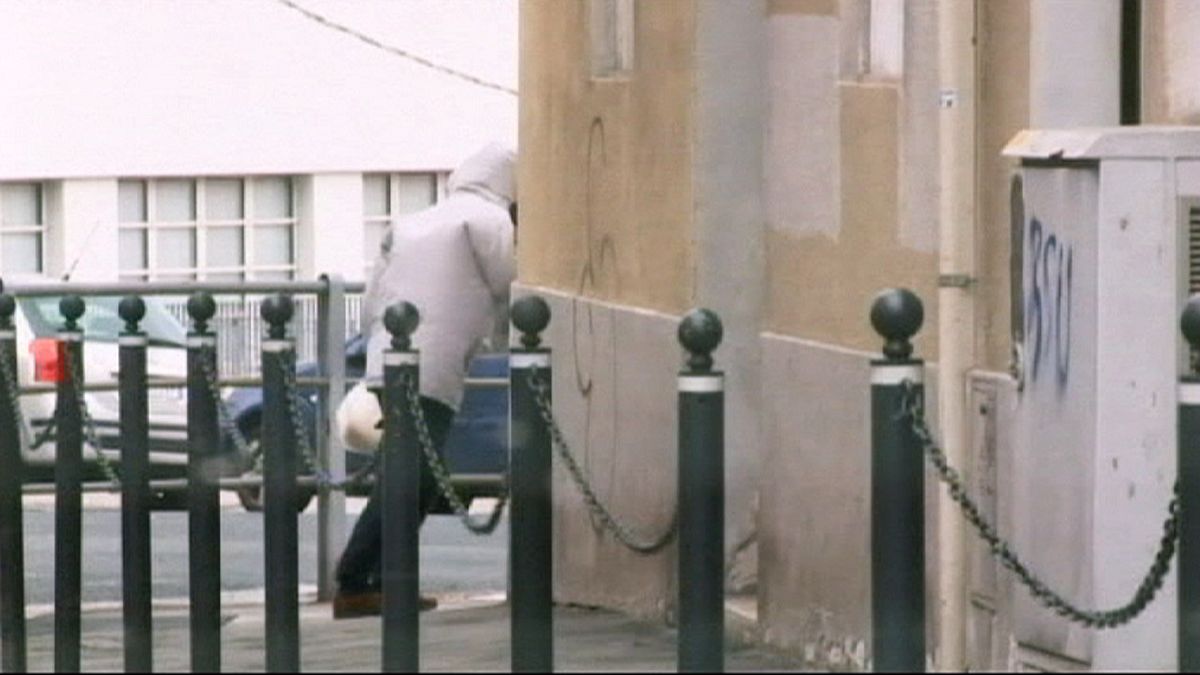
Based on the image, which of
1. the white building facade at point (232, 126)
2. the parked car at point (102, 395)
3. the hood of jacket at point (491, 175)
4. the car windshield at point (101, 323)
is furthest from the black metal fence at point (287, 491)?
the white building facade at point (232, 126)

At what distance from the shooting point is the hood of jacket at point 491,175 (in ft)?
52.3

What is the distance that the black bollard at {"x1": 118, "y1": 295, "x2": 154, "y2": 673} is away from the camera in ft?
41.5

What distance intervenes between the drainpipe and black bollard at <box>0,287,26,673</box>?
3427mm

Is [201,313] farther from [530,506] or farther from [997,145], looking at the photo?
[997,145]

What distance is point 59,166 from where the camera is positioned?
38.1 m

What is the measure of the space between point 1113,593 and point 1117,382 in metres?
0.51

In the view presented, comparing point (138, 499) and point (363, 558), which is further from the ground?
point (138, 499)

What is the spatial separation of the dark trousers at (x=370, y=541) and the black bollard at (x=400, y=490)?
4643mm

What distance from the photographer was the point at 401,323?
10.8 metres

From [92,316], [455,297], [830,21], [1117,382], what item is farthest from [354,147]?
[1117,382]

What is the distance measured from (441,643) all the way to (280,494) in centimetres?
224

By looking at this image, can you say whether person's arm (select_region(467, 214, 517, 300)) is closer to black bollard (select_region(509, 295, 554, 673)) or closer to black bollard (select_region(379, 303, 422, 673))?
black bollard (select_region(379, 303, 422, 673))

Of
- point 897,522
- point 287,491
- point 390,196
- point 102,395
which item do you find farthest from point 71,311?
point 390,196

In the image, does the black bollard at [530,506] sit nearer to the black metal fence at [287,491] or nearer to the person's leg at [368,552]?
the black metal fence at [287,491]
